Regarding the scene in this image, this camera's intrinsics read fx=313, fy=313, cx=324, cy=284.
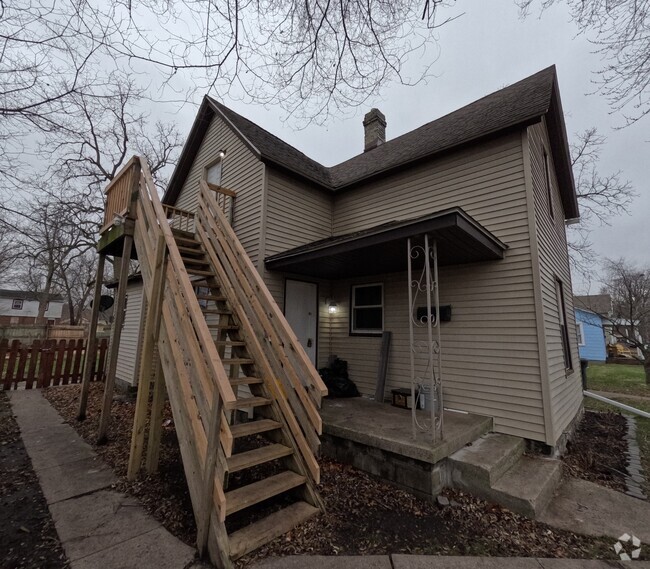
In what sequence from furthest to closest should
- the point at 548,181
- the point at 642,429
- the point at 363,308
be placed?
1. the point at 363,308
2. the point at 548,181
3. the point at 642,429

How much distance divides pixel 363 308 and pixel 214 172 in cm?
566

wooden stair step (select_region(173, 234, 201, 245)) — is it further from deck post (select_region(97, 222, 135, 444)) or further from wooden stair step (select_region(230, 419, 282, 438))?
wooden stair step (select_region(230, 419, 282, 438))

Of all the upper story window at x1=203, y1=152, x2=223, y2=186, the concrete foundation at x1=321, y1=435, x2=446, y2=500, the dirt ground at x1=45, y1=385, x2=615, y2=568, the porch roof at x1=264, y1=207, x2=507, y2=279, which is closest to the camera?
the dirt ground at x1=45, y1=385, x2=615, y2=568

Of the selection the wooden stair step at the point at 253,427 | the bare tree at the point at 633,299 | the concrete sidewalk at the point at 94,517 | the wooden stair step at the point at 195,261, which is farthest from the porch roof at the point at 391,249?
the bare tree at the point at 633,299

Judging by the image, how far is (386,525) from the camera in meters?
2.95

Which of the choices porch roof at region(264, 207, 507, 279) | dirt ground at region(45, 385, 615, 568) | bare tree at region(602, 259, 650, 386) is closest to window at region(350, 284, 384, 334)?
porch roof at region(264, 207, 507, 279)

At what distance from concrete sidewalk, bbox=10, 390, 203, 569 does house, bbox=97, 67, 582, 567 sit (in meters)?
0.35

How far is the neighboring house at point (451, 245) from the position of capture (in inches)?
183

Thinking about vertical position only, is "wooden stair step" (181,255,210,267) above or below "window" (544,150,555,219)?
below

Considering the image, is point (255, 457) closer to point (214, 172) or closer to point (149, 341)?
point (149, 341)

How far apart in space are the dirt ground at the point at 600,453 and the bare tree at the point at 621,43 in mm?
4385

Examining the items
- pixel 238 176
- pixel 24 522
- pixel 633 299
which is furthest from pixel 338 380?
pixel 633 299

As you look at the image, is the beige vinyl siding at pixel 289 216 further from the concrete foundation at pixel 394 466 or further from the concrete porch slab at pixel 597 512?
the concrete porch slab at pixel 597 512

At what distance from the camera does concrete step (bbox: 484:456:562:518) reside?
10.3ft
